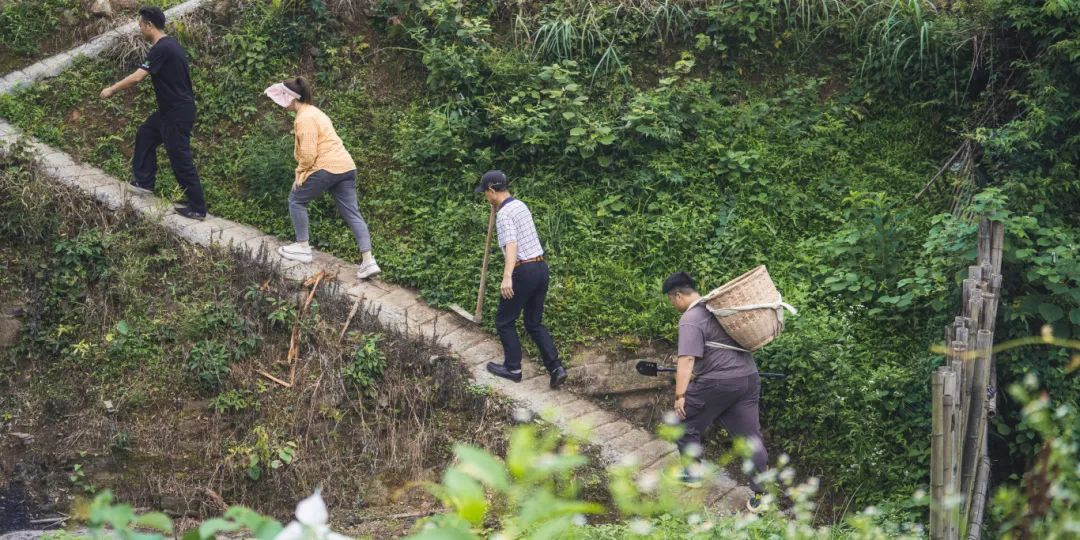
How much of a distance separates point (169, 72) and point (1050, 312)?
6709mm

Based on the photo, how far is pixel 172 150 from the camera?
8047mm

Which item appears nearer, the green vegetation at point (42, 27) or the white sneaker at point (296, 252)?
the white sneaker at point (296, 252)

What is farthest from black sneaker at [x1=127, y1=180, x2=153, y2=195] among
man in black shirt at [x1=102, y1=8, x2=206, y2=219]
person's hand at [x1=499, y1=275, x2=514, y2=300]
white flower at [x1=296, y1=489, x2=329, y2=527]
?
white flower at [x1=296, y1=489, x2=329, y2=527]

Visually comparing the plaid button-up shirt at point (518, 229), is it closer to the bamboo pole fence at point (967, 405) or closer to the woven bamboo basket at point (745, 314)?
the woven bamboo basket at point (745, 314)

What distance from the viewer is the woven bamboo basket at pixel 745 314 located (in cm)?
588

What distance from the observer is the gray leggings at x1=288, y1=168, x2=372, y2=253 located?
25.3ft

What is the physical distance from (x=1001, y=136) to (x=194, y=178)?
6412 millimetres

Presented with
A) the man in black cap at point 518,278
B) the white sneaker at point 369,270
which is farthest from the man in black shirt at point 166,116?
the man in black cap at point 518,278

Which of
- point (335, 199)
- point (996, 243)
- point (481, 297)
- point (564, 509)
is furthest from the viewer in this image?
point (335, 199)

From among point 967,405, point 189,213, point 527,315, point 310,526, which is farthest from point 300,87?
point 310,526

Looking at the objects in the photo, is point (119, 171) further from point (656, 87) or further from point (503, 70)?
point (656, 87)

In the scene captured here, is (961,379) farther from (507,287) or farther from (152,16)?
(152,16)

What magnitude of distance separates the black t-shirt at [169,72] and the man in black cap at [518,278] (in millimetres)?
2840

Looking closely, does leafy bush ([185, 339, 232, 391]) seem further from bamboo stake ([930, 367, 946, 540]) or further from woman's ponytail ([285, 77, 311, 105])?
bamboo stake ([930, 367, 946, 540])
